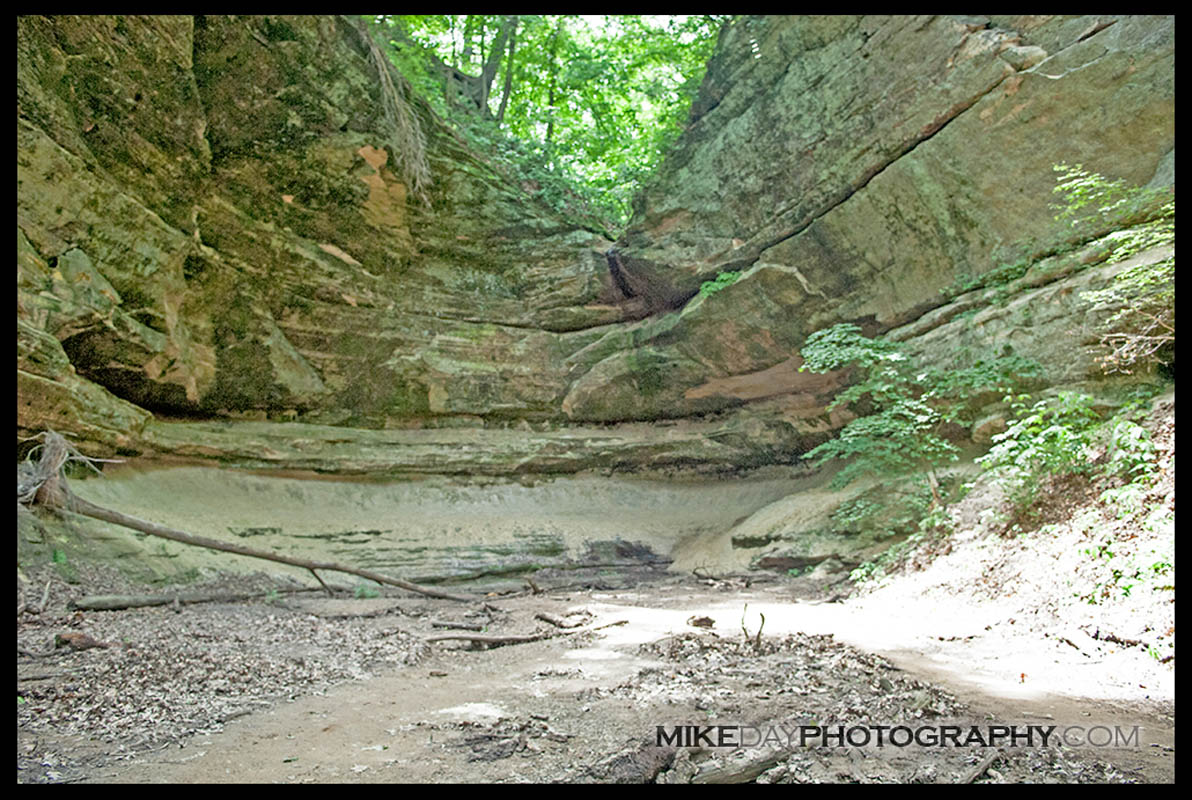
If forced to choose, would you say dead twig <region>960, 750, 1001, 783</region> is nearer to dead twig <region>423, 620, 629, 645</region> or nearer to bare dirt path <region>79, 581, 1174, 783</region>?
bare dirt path <region>79, 581, 1174, 783</region>

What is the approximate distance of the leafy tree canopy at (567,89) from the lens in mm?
15734

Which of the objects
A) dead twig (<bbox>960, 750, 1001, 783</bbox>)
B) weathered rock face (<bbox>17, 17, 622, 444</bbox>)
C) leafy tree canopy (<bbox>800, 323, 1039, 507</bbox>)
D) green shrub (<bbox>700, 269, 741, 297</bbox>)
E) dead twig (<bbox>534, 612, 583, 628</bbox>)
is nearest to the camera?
dead twig (<bbox>960, 750, 1001, 783</bbox>)

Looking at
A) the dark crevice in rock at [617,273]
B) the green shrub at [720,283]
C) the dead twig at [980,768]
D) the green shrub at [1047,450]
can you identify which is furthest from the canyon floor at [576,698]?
the dark crevice in rock at [617,273]

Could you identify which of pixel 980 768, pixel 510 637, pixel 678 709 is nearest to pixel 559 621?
pixel 510 637

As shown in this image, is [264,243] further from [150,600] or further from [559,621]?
[559,621]

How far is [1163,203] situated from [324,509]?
13602 mm

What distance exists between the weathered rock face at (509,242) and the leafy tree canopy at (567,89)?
→ 1688 millimetres

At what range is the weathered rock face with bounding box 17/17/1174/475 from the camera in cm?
905

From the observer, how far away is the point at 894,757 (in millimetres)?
2504

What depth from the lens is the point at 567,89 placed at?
18.9 metres

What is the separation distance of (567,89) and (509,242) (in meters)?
6.93

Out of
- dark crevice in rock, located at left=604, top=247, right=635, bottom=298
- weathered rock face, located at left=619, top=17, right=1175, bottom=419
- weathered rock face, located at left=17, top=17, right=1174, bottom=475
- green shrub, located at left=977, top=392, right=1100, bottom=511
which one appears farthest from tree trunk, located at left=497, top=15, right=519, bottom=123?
green shrub, located at left=977, top=392, right=1100, bottom=511

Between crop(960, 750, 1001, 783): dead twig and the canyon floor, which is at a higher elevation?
crop(960, 750, 1001, 783): dead twig

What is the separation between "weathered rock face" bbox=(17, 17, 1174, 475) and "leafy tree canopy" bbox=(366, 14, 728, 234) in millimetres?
1688
